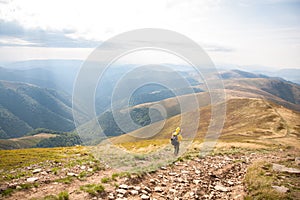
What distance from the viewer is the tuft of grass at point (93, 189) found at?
13.2 metres

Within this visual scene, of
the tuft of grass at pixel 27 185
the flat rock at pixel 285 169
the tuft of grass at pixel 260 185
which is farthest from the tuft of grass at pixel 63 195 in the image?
the flat rock at pixel 285 169

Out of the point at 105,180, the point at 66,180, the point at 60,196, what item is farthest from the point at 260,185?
the point at 66,180

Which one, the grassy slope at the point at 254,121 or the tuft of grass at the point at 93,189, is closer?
the tuft of grass at the point at 93,189

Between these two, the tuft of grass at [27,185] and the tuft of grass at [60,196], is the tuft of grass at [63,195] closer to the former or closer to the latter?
the tuft of grass at [60,196]

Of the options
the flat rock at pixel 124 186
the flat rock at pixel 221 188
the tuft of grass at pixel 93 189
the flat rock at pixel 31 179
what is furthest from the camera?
the flat rock at pixel 221 188

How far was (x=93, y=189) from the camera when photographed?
44.4 feet

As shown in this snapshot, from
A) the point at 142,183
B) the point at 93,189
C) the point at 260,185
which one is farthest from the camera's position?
the point at 142,183

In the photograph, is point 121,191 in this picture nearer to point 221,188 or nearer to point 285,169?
point 221,188

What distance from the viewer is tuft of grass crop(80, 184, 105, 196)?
1325 cm

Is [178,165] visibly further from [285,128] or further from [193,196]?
[285,128]

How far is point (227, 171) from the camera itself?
63.7ft

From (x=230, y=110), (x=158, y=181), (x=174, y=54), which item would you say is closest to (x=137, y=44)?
(x=174, y=54)

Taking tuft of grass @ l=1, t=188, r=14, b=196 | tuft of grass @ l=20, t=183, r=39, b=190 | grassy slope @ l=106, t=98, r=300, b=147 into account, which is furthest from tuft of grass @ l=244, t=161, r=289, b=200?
grassy slope @ l=106, t=98, r=300, b=147

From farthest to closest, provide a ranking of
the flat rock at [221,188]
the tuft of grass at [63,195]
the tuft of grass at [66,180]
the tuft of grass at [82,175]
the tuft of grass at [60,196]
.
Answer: the tuft of grass at [82,175], the flat rock at [221,188], the tuft of grass at [66,180], the tuft of grass at [63,195], the tuft of grass at [60,196]
